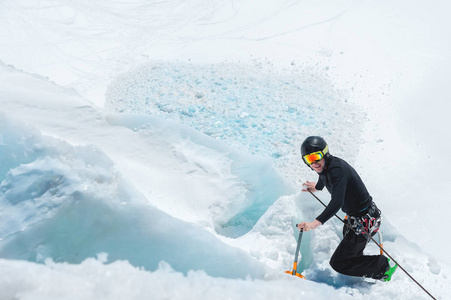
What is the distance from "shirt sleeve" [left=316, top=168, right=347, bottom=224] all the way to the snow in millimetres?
585

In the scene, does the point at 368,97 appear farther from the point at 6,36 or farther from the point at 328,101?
the point at 6,36

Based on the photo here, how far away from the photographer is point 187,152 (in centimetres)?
384

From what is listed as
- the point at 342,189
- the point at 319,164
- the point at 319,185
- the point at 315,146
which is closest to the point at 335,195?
the point at 342,189

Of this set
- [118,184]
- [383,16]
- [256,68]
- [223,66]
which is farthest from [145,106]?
[383,16]

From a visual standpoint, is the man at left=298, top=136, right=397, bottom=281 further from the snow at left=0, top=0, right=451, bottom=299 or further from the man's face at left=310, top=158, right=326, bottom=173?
the snow at left=0, top=0, right=451, bottom=299

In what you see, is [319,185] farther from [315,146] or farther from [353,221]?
[315,146]

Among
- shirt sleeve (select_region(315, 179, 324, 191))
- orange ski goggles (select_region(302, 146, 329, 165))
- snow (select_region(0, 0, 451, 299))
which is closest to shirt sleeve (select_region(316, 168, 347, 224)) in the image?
orange ski goggles (select_region(302, 146, 329, 165))

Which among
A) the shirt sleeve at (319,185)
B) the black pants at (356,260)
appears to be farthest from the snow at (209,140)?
the shirt sleeve at (319,185)

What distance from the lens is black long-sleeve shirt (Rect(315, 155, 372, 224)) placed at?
8.30 feet

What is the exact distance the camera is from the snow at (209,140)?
218cm

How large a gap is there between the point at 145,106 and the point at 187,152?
102 inches

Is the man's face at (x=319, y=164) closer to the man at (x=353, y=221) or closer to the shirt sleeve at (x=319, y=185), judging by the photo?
the man at (x=353, y=221)

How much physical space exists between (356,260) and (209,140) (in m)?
1.92

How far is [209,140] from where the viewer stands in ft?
13.1
